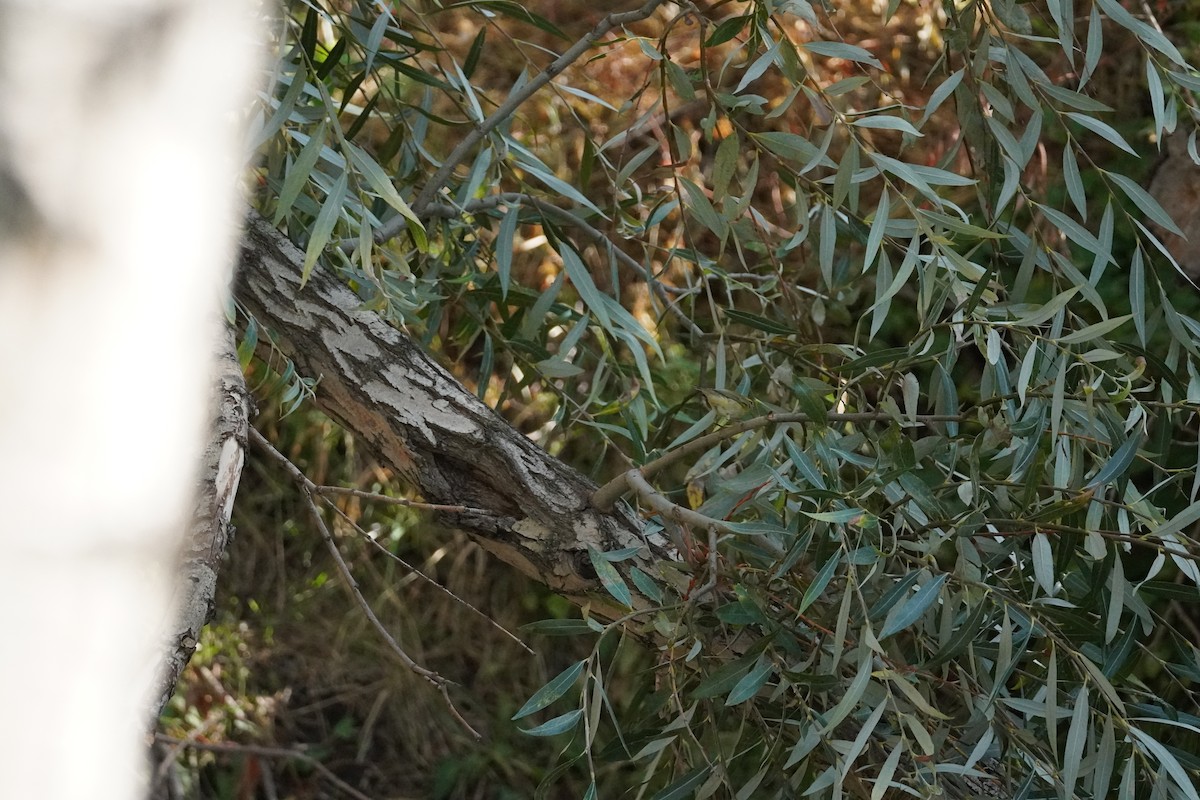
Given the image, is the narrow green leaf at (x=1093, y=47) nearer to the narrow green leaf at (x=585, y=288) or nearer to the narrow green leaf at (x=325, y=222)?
the narrow green leaf at (x=585, y=288)

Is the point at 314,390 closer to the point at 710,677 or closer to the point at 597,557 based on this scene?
the point at 597,557

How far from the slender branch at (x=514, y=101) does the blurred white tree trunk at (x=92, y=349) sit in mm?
430

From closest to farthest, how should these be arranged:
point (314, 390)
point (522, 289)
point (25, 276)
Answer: point (25, 276) < point (314, 390) < point (522, 289)

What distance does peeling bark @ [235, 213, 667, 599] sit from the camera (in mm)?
760

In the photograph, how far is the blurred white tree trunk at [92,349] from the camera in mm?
327

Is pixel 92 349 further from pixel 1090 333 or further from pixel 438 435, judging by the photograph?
pixel 1090 333

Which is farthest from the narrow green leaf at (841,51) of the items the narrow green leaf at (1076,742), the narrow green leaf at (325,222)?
the narrow green leaf at (1076,742)

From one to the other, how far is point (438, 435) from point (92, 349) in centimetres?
41

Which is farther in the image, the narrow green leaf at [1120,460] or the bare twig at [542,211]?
the bare twig at [542,211]

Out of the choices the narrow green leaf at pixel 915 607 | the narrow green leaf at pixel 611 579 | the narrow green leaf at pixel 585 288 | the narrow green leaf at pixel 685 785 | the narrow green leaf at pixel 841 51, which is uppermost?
the narrow green leaf at pixel 841 51

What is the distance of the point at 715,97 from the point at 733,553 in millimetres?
362

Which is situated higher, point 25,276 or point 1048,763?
point 25,276

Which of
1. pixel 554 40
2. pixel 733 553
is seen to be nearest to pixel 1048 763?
pixel 733 553

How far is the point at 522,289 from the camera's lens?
1.04 meters
